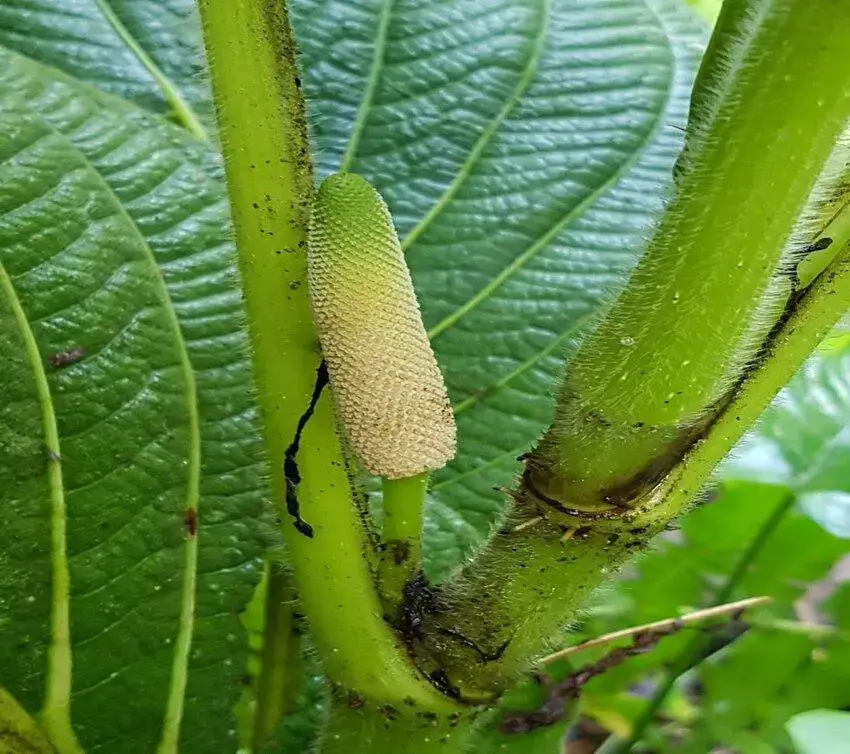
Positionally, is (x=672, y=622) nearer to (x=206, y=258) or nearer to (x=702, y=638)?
(x=702, y=638)

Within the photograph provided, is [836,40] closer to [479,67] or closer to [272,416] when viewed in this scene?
[272,416]

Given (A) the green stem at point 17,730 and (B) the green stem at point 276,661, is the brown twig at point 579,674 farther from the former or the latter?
(A) the green stem at point 17,730

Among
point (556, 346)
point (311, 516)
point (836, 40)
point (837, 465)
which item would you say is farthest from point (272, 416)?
point (837, 465)

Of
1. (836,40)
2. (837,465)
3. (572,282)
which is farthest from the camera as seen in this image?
(837,465)

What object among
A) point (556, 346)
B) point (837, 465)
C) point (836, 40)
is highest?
point (836, 40)

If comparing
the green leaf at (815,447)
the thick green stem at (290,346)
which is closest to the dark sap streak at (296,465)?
the thick green stem at (290,346)

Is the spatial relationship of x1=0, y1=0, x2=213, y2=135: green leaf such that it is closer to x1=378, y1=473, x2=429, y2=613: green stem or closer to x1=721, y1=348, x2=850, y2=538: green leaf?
x1=378, y1=473, x2=429, y2=613: green stem
